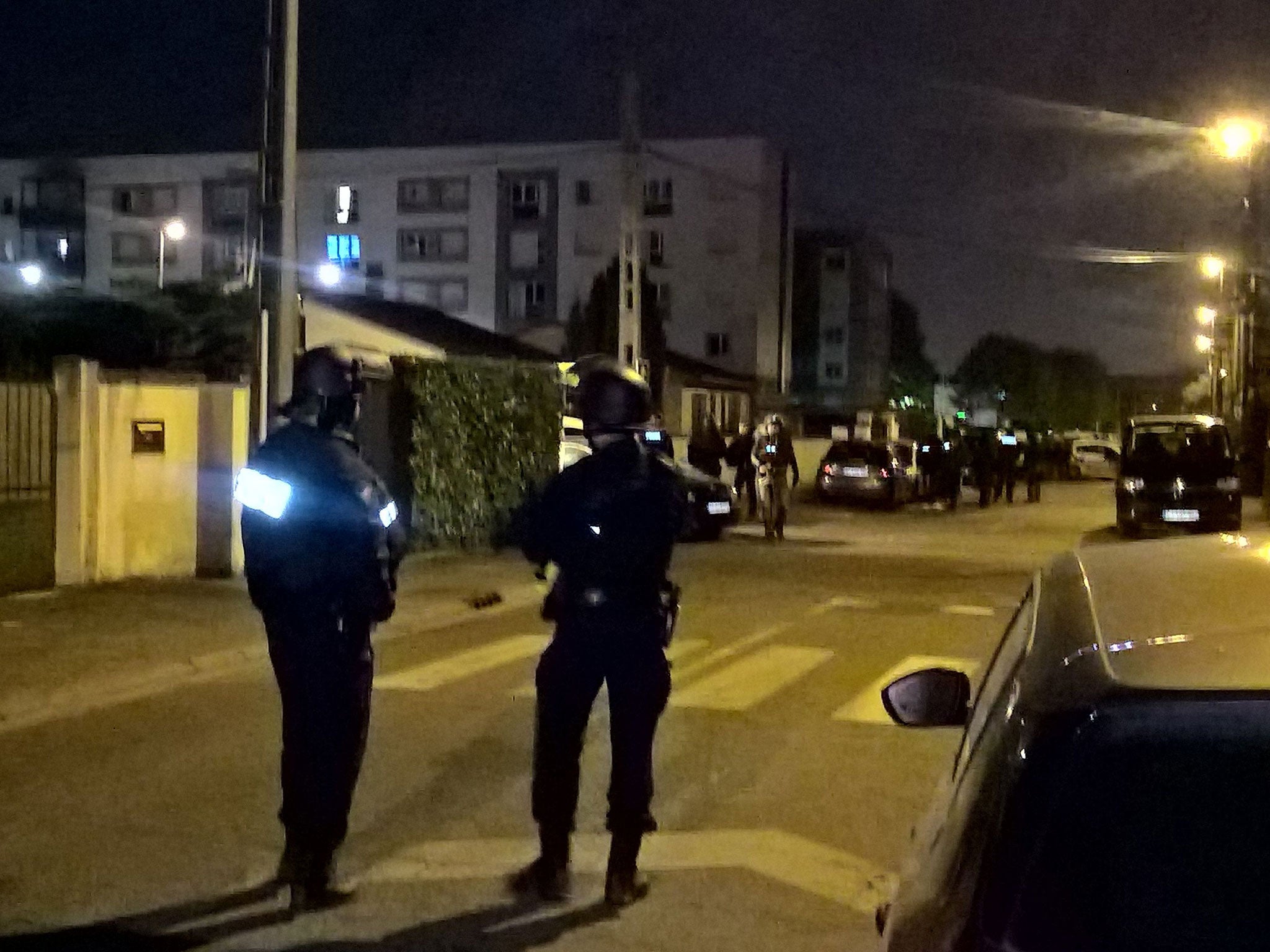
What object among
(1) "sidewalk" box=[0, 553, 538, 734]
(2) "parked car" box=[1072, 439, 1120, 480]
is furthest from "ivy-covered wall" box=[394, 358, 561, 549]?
(2) "parked car" box=[1072, 439, 1120, 480]

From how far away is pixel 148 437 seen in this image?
15.5m

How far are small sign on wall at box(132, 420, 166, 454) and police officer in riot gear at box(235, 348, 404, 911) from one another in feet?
32.9

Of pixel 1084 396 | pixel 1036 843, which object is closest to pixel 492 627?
pixel 1036 843

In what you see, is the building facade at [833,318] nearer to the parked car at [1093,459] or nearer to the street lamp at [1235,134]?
the parked car at [1093,459]

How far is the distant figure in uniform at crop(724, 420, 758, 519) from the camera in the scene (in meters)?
28.1

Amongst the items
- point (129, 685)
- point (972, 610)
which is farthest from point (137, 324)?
point (129, 685)

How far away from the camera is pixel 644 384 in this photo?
19.3ft

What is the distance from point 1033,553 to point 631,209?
752cm

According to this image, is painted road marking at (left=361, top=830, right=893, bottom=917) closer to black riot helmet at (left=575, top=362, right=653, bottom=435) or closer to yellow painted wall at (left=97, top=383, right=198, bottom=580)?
black riot helmet at (left=575, top=362, right=653, bottom=435)

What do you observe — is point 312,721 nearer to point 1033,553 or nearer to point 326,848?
point 326,848

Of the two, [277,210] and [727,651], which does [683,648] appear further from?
[277,210]

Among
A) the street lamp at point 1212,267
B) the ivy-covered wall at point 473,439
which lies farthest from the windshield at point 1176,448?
the street lamp at point 1212,267

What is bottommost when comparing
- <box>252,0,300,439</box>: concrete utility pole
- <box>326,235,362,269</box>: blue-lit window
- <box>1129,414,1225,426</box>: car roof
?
<box>1129,414,1225,426</box>: car roof

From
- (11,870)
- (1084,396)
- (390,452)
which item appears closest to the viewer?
(11,870)
